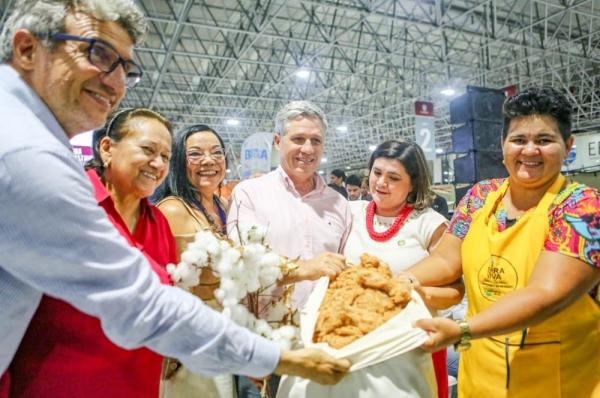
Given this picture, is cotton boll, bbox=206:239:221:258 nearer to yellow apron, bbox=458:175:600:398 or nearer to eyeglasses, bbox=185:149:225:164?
Answer: yellow apron, bbox=458:175:600:398

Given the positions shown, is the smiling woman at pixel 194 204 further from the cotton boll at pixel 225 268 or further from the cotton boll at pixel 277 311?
the cotton boll at pixel 225 268

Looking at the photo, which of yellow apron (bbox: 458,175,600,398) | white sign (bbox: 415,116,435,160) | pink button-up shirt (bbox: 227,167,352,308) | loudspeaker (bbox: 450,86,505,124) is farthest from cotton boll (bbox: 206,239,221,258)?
white sign (bbox: 415,116,435,160)

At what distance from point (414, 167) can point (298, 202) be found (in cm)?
68

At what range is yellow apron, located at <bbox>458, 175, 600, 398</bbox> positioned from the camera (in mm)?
1631

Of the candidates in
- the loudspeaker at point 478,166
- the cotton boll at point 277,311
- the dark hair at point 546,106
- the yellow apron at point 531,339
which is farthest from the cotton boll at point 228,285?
the loudspeaker at point 478,166

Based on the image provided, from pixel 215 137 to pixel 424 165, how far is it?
4.63 ft

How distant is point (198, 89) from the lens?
19.6 metres

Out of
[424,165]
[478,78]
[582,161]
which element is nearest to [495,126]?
[424,165]

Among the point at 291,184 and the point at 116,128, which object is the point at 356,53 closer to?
the point at 291,184

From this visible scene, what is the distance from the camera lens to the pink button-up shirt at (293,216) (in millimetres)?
2355

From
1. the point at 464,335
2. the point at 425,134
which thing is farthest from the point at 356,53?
the point at 464,335

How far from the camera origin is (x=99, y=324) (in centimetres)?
144

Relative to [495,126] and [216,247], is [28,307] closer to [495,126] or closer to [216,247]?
[216,247]

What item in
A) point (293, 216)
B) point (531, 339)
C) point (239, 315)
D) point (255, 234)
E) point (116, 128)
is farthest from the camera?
point (293, 216)
